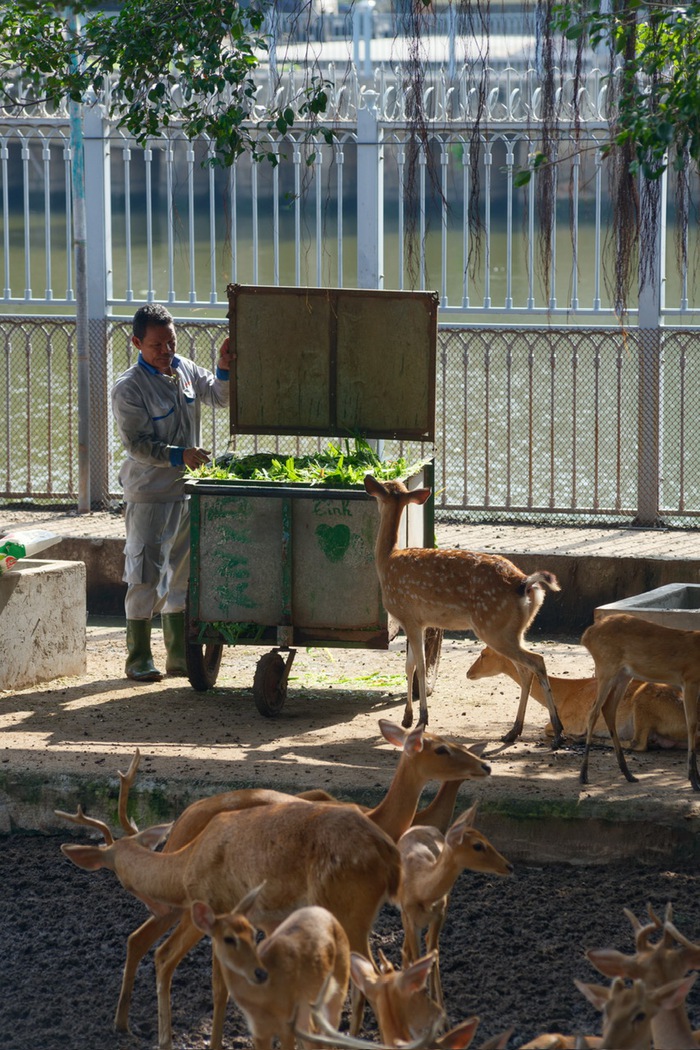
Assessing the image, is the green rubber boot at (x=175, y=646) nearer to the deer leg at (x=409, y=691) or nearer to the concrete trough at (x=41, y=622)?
the concrete trough at (x=41, y=622)

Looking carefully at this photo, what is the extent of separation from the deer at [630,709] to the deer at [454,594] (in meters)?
0.16

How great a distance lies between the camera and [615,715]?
672 centimetres

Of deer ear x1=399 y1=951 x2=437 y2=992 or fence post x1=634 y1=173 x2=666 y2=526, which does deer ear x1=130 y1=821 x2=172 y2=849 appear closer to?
deer ear x1=399 y1=951 x2=437 y2=992

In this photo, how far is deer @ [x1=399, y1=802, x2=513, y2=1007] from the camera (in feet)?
13.8

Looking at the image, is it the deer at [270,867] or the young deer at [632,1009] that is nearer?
the young deer at [632,1009]

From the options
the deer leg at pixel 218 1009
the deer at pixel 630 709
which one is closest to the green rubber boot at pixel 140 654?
the deer at pixel 630 709

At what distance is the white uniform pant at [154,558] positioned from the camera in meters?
8.78

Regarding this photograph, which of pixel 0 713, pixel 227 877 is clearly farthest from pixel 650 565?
pixel 227 877

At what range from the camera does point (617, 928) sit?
17.1 feet

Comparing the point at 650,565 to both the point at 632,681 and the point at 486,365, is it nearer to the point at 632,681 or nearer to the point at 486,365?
the point at 486,365

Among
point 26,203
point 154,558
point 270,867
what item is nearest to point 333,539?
point 154,558

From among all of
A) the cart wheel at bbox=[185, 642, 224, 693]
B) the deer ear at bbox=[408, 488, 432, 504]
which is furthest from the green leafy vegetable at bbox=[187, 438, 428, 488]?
the cart wheel at bbox=[185, 642, 224, 693]

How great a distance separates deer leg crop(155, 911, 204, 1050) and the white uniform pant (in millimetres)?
4387

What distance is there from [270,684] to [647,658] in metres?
2.37
